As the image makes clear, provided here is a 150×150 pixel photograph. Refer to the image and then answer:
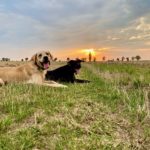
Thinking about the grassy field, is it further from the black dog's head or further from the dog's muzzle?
the black dog's head

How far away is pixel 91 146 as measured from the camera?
5.76 m

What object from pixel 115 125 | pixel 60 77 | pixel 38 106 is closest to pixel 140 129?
pixel 115 125

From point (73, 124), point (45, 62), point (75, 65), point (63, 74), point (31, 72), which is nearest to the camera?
point (73, 124)

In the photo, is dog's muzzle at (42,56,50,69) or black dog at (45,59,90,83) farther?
black dog at (45,59,90,83)

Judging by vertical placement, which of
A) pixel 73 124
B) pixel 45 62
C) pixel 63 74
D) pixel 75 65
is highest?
pixel 45 62

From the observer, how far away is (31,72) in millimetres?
14422

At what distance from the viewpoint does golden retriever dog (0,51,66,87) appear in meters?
14.1

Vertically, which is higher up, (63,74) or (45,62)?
(45,62)

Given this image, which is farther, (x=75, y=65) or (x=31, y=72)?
(x=75, y=65)

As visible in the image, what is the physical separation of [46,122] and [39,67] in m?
7.94

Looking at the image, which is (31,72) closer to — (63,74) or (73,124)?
(63,74)

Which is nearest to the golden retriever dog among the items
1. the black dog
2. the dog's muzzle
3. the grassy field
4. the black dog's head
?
the dog's muzzle

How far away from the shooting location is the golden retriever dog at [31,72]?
14.1 metres

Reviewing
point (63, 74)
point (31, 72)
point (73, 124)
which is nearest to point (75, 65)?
point (63, 74)
